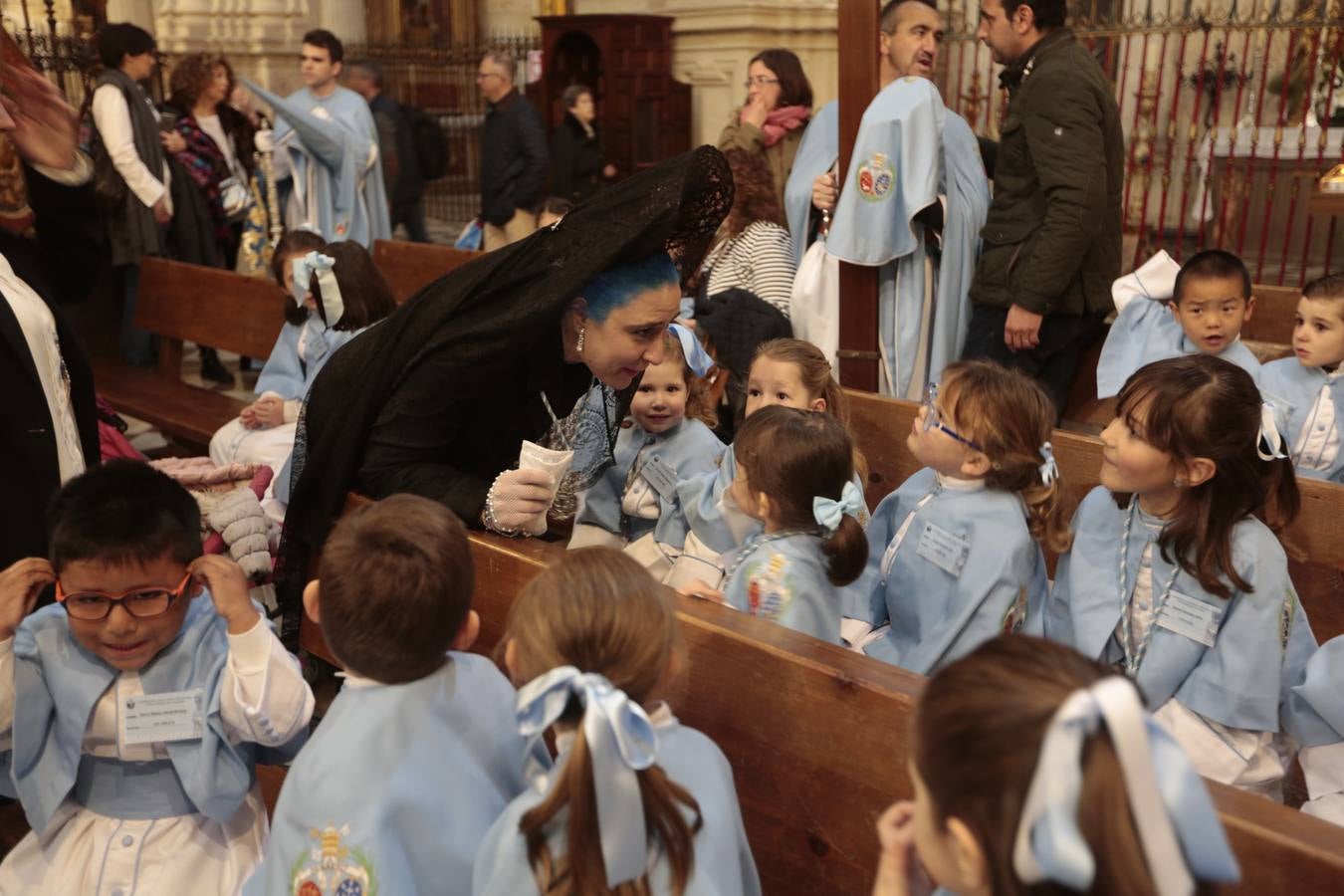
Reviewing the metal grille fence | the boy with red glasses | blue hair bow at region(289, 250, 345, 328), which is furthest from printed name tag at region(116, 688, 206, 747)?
the metal grille fence

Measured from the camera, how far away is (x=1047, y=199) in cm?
439

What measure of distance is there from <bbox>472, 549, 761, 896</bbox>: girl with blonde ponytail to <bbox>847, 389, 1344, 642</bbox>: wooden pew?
70.8 inches

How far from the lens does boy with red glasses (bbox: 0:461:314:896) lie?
2148mm

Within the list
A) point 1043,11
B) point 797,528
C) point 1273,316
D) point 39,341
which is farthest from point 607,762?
point 1273,316

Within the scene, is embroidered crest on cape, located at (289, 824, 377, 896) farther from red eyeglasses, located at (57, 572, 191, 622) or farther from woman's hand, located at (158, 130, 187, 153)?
woman's hand, located at (158, 130, 187, 153)

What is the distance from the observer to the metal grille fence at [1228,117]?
22.9 ft

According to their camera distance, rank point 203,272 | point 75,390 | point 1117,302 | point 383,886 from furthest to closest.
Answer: point 203,272 < point 1117,302 < point 75,390 < point 383,886

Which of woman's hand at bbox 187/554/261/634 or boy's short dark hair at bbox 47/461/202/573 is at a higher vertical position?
boy's short dark hair at bbox 47/461/202/573

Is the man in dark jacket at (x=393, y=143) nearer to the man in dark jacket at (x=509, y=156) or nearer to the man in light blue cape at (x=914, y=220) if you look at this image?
the man in dark jacket at (x=509, y=156)

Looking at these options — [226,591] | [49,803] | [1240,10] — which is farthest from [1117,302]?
[1240,10]

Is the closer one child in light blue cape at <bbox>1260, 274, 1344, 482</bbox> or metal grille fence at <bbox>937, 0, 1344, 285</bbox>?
child in light blue cape at <bbox>1260, 274, 1344, 482</bbox>

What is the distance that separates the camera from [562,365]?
2891 millimetres

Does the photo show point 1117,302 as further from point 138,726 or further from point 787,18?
point 787,18

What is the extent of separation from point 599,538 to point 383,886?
177 cm
